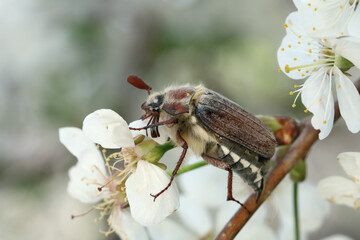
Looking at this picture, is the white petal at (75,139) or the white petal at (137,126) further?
the white petal at (75,139)

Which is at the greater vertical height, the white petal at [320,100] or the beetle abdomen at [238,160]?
the white petal at [320,100]

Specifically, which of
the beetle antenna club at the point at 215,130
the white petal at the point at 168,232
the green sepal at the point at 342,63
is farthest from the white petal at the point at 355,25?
the white petal at the point at 168,232

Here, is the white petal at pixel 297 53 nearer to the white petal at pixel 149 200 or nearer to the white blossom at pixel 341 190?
the white blossom at pixel 341 190

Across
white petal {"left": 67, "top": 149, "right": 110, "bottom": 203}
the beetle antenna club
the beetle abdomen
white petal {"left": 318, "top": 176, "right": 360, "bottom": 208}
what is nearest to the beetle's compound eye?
the beetle antenna club

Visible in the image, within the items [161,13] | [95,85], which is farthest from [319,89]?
[161,13]

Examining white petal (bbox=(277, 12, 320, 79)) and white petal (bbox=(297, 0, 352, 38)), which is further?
white petal (bbox=(277, 12, 320, 79))

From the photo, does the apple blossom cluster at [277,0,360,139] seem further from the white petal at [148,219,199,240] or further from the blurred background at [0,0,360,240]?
the blurred background at [0,0,360,240]

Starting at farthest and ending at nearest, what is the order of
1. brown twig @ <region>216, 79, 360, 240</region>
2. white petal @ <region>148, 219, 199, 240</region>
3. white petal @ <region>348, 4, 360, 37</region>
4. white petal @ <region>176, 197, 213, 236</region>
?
white petal @ <region>176, 197, 213, 236</region> → white petal @ <region>148, 219, 199, 240</region> → brown twig @ <region>216, 79, 360, 240</region> → white petal @ <region>348, 4, 360, 37</region>

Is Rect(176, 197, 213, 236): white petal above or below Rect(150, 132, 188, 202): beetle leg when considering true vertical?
below
